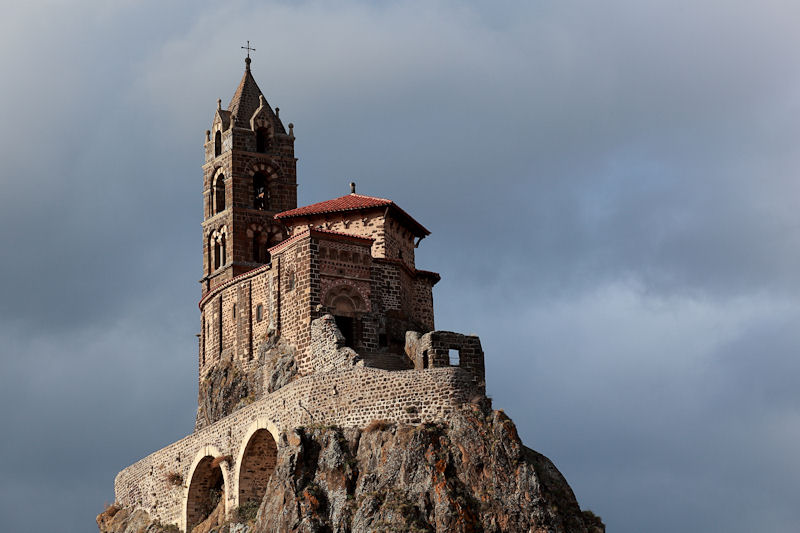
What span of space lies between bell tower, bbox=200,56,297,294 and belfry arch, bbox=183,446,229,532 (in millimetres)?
15351

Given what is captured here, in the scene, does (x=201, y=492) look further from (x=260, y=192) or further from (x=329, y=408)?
(x=260, y=192)

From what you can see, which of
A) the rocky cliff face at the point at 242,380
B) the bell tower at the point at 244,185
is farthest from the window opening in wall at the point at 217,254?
the rocky cliff face at the point at 242,380

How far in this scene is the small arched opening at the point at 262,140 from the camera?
8050 centimetres

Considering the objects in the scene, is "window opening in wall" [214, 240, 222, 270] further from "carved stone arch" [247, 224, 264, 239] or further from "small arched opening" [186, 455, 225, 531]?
"small arched opening" [186, 455, 225, 531]

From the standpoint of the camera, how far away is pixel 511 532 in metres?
51.1

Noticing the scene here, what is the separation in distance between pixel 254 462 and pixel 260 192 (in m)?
24.2

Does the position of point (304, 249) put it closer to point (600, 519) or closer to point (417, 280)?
point (417, 280)

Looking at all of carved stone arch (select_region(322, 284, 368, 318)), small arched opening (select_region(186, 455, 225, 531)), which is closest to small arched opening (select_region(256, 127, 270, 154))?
carved stone arch (select_region(322, 284, 368, 318))

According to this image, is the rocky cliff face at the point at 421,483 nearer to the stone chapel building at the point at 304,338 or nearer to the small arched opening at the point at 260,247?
the stone chapel building at the point at 304,338

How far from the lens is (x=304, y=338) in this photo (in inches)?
2464

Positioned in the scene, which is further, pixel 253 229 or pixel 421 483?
pixel 253 229

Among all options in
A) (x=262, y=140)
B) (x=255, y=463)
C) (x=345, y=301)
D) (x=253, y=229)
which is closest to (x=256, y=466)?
(x=255, y=463)

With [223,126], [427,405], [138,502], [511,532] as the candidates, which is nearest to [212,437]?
[138,502]

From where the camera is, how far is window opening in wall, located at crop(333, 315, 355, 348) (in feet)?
208
